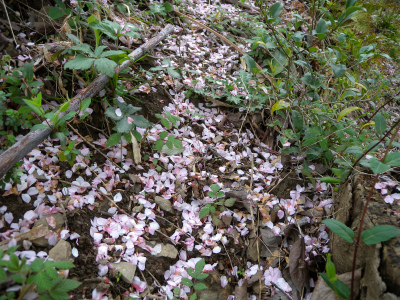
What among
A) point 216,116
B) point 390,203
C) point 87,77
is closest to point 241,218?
point 390,203

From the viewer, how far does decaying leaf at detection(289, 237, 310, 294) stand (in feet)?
5.77

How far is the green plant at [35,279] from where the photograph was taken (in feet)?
3.81

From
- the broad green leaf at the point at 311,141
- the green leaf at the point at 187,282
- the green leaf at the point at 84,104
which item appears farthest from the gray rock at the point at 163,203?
the broad green leaf at the point at 311,141

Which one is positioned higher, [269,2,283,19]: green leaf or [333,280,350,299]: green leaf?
[269,2,283,19]: green leaf

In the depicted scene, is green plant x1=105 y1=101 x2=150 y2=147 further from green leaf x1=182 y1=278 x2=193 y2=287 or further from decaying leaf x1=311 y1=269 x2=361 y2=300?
decaying leaf x1=311 y1=269 x2=361 y2=300

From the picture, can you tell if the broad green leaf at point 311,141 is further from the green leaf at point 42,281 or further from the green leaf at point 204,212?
the green leaf at point 42,281

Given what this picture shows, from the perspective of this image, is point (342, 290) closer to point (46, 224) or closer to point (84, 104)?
point (46, 224)

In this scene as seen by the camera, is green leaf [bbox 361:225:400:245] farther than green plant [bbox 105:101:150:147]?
No

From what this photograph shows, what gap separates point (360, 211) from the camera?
5.55ft

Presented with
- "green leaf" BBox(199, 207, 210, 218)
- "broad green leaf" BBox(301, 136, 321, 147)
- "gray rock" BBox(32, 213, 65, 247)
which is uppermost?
"broad green leaf" BBox(301, 136, 321, 147)

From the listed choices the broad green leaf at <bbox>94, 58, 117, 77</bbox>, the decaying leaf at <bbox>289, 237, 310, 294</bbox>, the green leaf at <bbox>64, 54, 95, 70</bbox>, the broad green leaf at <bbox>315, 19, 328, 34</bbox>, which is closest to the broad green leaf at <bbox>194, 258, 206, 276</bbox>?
the decaying leaf at <bbox>289, 237, 310, 294</bbox>

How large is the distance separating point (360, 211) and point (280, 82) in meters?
1.50

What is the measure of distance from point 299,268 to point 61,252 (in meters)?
1.50

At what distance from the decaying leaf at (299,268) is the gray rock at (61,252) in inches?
55.0
